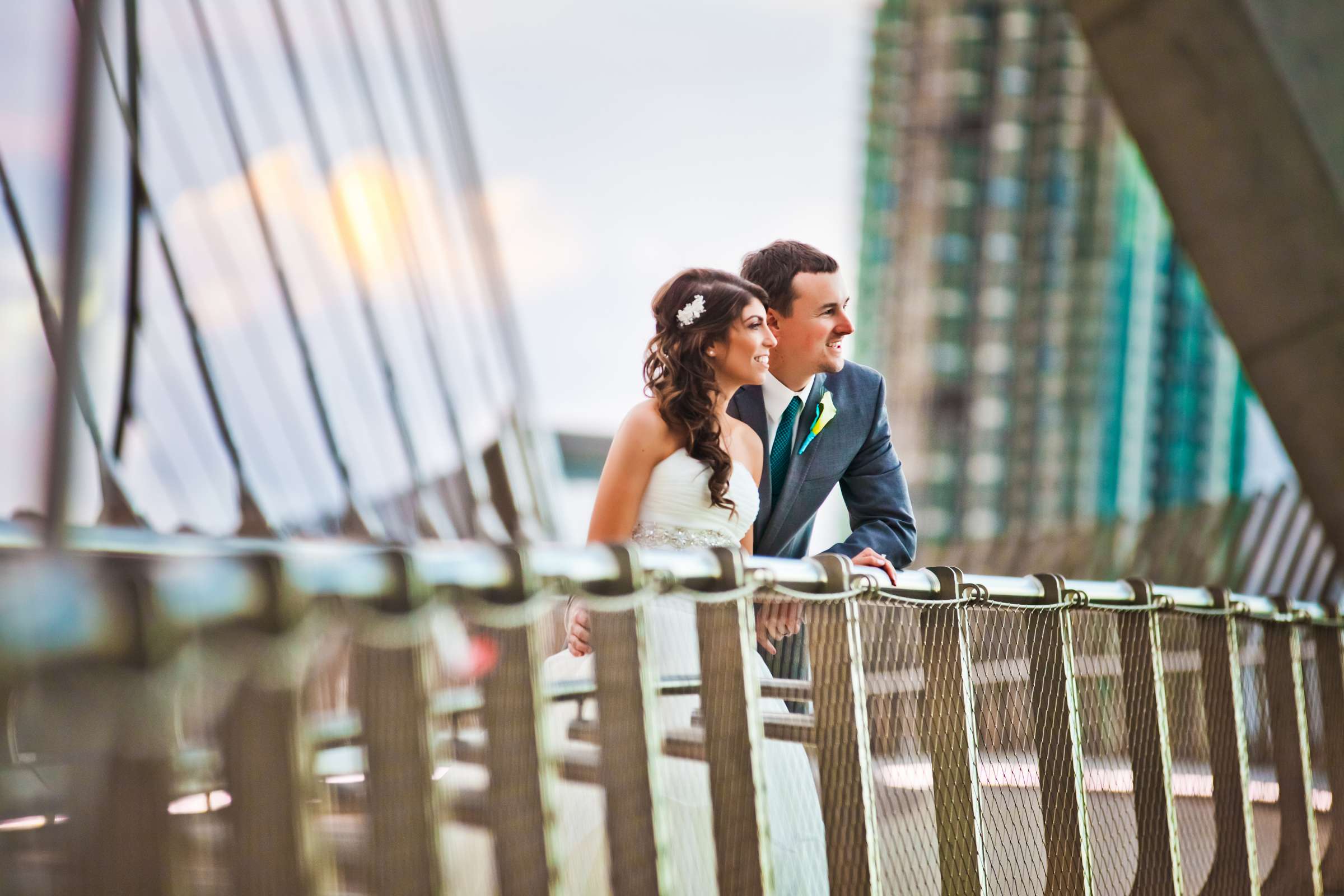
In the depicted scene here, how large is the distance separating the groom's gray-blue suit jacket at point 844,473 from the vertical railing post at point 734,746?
4.57ft

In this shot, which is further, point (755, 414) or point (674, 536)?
point (755, 414)

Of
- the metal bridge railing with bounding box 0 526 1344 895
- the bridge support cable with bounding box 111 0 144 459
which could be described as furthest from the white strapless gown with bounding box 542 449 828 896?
the bridge support cable with bounding box 111 0 144 459

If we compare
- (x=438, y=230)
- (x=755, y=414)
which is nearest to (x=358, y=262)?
(x=438, y=230)

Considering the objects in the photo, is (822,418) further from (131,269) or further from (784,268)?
(131,269)

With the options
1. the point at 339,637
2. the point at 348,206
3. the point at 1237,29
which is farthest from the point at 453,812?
the point at 348,206

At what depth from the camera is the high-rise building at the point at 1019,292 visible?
151 feet

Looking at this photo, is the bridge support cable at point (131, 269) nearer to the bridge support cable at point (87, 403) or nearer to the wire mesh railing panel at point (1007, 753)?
the bridge support cable at point (87, 403)

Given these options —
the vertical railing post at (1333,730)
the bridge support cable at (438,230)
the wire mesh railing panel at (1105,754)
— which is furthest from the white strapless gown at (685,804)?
the bridge support cable at (438,230)

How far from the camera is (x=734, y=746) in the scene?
2205 mm

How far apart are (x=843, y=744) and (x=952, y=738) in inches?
14.0

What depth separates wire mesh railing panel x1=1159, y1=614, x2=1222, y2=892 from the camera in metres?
3.62

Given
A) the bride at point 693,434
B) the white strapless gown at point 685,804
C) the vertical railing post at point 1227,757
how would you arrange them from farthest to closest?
the vertical railing post at point 1227,757
the bride at point 693,434
the white strapless gown at point 685,804

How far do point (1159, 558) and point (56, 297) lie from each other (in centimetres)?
1225

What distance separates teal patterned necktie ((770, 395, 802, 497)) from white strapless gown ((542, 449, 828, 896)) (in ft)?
3.42
